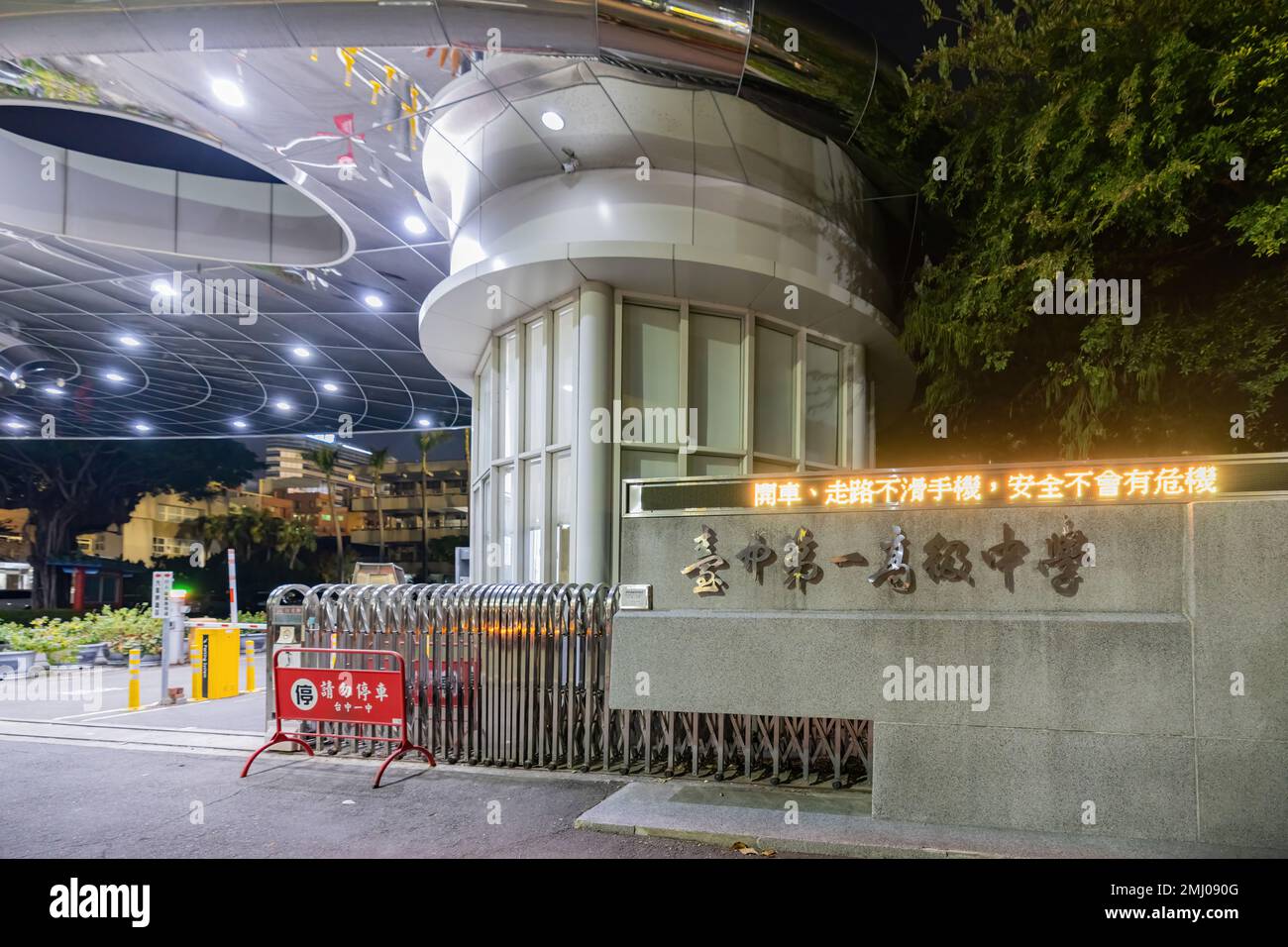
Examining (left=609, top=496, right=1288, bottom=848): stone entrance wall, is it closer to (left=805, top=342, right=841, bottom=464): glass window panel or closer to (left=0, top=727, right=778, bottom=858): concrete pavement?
(left=0, top=727, right=778, bottom=858): concrete pavement

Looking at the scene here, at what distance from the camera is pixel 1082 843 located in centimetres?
557

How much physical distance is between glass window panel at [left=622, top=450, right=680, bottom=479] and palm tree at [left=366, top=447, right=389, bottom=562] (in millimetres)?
49513

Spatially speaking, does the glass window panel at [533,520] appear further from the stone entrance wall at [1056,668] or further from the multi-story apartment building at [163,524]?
the multi-story apartment building at [163,524]

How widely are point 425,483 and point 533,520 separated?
150 feet

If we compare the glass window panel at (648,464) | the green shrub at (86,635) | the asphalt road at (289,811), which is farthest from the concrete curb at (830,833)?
the green shrub at (86,635)

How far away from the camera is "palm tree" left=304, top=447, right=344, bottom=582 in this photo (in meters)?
55.8

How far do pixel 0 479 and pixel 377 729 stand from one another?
4976cm

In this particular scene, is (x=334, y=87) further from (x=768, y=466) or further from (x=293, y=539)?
(x=293, y=539)

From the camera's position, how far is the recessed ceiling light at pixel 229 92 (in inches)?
416

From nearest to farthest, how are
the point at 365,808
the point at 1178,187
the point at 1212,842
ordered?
the point at 1212,842 → the point at 365,808 → the point at 1178,187

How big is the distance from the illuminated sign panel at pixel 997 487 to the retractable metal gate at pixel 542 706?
209 centimetres

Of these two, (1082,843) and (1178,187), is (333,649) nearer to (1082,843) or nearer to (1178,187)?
(1082,843)

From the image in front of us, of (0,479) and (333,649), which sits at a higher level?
(0,479)

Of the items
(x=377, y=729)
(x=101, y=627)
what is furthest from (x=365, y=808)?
(x=101, y=627)
